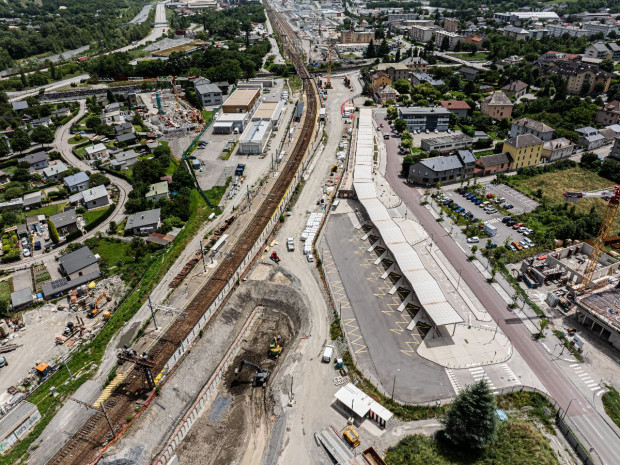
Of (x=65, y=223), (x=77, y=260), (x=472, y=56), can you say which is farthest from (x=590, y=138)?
(x=65, y=223)

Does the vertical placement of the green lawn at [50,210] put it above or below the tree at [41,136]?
below

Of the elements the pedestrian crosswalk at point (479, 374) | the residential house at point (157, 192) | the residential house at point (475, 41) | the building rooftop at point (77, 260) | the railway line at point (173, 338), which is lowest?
the pedestrian crosswalk at point (479, 374)

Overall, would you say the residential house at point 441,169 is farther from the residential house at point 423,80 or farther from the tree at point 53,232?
the tree at point 53,232

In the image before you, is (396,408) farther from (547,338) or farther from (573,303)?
Answer: (573,303)

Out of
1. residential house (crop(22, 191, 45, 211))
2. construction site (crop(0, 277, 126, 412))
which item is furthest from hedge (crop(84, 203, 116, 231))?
construction site (crop(0, 277, 126, 412))

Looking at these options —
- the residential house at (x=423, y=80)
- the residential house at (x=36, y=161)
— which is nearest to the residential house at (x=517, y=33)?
the residential house at (x=423, y=80)

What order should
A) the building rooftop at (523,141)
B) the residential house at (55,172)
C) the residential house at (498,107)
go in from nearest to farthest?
the building rooftop at (523,141) < the residential house at (55,172) < the residential house at (498,107)
